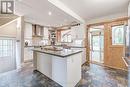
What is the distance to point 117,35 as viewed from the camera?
4.16m

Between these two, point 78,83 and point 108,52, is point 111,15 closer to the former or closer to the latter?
point 108,52

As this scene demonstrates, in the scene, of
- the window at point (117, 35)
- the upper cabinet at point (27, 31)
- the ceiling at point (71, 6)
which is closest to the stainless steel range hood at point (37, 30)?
the upper cabinet at point (27, 31)

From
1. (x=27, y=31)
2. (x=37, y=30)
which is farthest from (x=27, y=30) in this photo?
(x=37, y=30)

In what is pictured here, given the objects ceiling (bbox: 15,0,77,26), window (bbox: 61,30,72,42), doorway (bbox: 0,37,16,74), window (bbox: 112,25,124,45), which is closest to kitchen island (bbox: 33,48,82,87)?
ceiling (bbox: 15,0,77,26)

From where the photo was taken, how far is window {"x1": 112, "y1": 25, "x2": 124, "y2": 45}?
13.2 ft

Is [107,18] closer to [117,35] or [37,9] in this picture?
[117,35]

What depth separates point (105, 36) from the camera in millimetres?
4461

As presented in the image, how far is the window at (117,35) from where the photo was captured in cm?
401

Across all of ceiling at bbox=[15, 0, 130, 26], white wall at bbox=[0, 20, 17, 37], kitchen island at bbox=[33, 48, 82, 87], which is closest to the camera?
kitchen island at bbox=[33, 48, 82, 87]

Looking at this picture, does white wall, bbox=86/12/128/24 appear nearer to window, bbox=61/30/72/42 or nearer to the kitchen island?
window, bbox=61/30/72/42

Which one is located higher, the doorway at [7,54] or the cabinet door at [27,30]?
the cabinet door at [27,30]

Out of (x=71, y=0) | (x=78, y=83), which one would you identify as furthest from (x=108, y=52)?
(x=71, y=0)

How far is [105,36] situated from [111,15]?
3.27ft

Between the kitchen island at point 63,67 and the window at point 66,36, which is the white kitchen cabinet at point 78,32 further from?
the kitchen island at point 63,67
